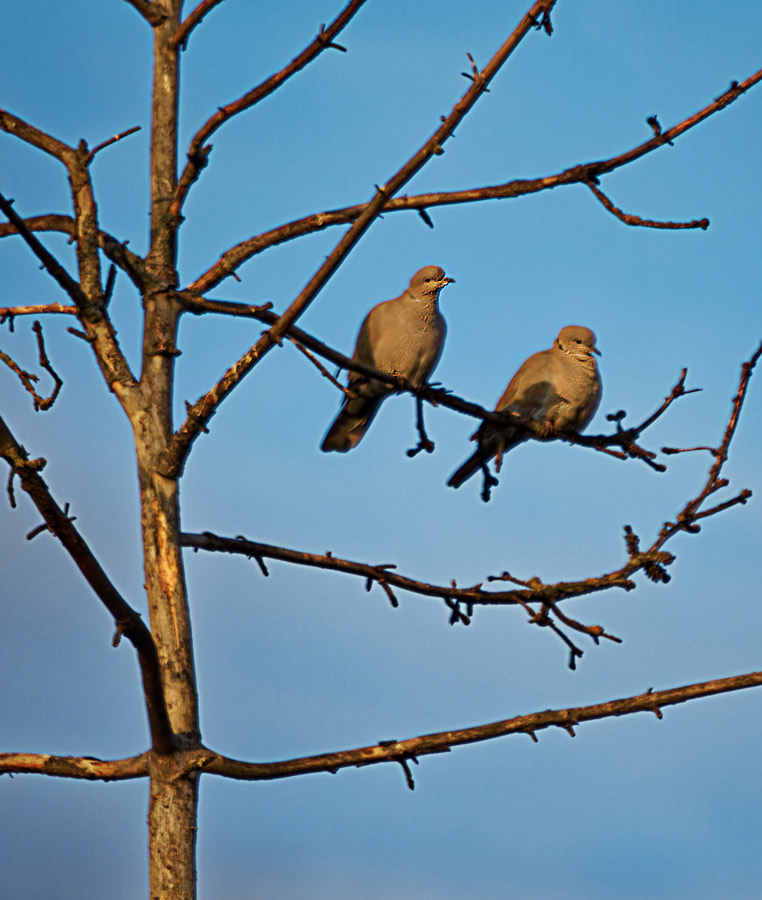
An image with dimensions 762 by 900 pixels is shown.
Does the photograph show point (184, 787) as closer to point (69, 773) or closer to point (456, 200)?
point (69, 773)

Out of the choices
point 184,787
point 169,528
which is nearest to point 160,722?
point 184,787

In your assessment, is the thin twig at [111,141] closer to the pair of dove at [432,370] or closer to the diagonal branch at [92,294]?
the diagonal branch at [92,294]

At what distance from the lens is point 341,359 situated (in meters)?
4.54

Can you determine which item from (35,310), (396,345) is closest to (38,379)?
(35,310)

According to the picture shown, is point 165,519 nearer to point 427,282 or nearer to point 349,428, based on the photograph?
point 349,428

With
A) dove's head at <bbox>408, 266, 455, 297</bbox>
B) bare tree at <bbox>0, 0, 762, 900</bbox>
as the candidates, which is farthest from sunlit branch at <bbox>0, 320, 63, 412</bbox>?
dove's head at <bbox>408, 266, 455, 297</bbox>

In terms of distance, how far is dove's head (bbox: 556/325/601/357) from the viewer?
7188 mm

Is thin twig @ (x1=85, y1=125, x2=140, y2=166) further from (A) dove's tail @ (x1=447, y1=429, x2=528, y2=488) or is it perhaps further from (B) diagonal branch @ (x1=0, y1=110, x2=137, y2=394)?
(A) dove's tail @ (x1=447, y1=429, x2=528, y2=488)

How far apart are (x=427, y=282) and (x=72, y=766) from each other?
11.9 feet

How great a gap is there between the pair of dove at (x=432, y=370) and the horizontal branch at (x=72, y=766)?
2.59 metres

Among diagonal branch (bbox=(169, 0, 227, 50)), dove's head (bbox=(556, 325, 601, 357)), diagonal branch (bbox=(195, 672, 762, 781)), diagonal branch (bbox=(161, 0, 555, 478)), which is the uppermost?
diagonal branch (bbox=(169, 0, 227, 50))

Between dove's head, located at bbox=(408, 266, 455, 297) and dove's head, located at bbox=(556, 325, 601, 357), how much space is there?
0.99 metres

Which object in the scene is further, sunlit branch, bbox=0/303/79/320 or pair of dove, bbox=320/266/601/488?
pair of dove, bbox=320/266/601/488

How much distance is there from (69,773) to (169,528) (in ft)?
3.26
